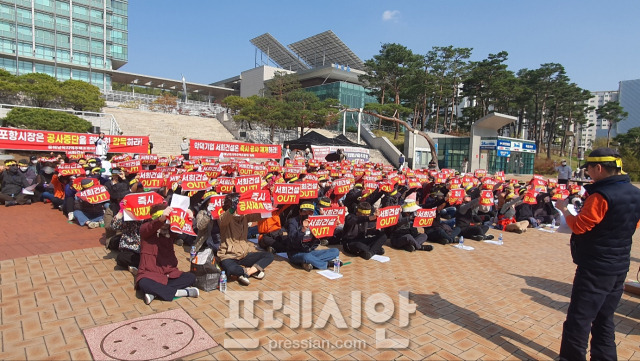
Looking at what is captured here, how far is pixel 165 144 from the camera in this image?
2978 cm

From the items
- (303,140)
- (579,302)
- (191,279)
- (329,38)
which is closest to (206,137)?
(303,140)

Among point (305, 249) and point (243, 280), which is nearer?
point (243, 280)

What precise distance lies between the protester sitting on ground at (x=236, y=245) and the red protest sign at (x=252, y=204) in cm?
9

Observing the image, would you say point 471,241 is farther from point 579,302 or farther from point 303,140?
point 303,140

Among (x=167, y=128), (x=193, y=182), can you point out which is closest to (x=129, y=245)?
(x=193, y=182)

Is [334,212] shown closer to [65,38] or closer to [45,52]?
[45,52]

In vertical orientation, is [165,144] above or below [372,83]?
below

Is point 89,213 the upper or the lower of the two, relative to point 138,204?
lower

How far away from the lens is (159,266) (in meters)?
5.13

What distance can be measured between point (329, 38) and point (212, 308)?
71592 millimetres

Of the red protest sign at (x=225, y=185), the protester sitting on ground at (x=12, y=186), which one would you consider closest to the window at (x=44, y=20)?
the protester sitting on ground at (x=12, y=186)

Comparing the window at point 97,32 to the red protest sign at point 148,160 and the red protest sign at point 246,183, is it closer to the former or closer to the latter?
the red protest sign at point 148,160

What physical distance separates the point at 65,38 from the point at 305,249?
69480mm

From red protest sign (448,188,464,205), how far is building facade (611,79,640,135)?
16471 cm
